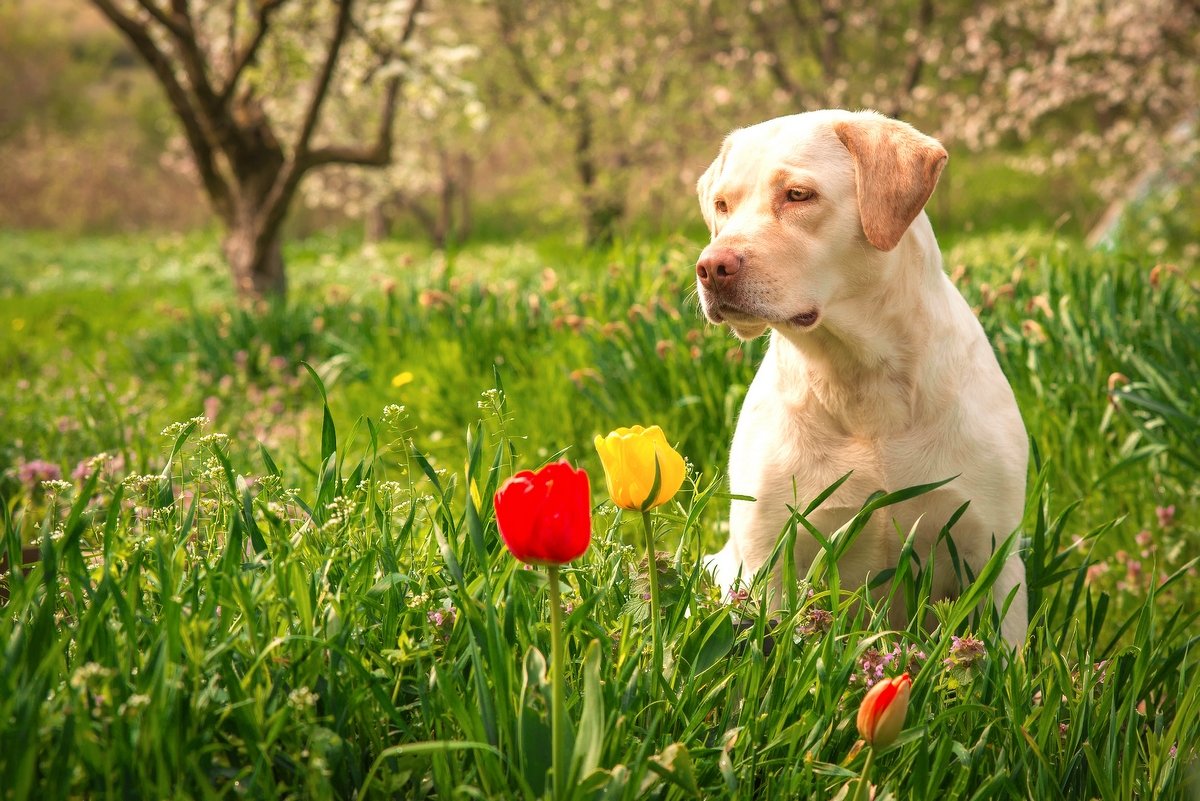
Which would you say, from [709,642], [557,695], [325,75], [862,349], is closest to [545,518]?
[557,695]

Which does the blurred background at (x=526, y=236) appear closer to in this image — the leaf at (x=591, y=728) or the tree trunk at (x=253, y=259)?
the tree trunk at (x=253, y=259)

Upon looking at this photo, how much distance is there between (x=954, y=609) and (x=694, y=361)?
2088 millimetres

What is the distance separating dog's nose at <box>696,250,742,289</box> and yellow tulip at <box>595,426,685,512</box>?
78 centimetres

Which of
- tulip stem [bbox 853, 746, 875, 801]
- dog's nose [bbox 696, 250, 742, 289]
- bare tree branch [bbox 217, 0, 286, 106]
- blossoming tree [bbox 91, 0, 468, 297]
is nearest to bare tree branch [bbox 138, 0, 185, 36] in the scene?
blossoming tree [bbox 91, 0, 468, 297]

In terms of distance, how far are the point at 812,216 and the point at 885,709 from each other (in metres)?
1.24

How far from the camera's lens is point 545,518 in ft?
4.11

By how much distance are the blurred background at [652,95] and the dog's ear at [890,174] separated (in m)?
4.91

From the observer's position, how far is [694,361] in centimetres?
382

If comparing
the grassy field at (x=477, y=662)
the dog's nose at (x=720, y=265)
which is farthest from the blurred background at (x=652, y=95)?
the grassy field at (x=477, y=662)

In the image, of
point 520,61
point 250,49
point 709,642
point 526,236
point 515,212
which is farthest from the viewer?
point 515,212

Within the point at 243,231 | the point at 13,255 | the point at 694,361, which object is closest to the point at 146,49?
the point at 243,231

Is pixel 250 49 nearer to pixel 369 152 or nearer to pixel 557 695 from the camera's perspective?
pixel 369 152

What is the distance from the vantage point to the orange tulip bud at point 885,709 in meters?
1.31

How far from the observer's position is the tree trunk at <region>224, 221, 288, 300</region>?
7.46m
